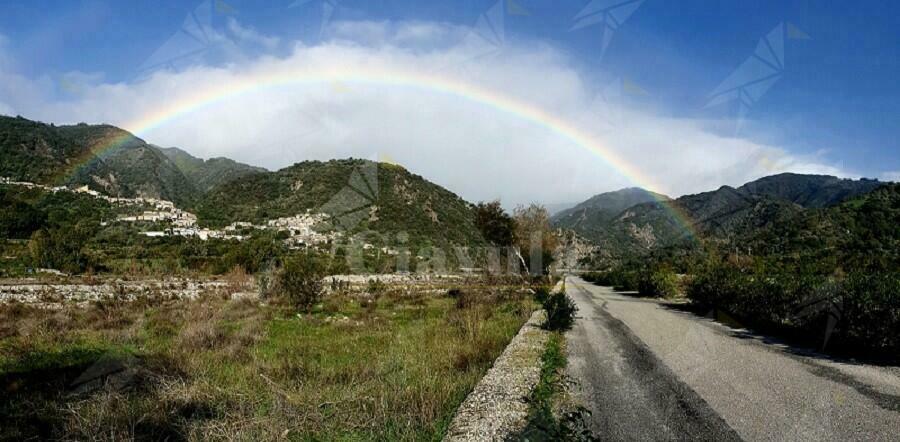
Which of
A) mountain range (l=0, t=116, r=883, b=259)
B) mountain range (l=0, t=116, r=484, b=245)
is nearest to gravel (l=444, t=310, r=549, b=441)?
mountain range (l=0, t=116, r=484, b=245)

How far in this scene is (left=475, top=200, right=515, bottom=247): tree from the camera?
50.3 metres

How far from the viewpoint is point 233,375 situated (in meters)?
8.66

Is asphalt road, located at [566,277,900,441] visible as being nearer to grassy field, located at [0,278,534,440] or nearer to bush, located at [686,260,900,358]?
bush, located at [686,260,900,358]

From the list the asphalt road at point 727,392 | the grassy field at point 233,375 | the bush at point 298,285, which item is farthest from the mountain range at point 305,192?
the asphalt road at point 727,392

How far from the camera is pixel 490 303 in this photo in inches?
930

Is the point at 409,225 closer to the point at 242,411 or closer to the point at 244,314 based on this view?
the point at 244,314

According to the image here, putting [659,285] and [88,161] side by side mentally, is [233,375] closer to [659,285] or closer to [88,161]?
[659,285]

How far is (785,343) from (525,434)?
10.5m

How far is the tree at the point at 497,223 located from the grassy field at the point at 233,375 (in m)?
33.7

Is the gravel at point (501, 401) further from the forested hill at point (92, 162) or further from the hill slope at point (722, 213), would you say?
the forested hill at point (92, 162)

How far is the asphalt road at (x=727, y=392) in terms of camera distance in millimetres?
5656

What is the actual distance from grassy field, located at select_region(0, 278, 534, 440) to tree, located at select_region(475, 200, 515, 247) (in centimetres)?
3368

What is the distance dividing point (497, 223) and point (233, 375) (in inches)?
1683

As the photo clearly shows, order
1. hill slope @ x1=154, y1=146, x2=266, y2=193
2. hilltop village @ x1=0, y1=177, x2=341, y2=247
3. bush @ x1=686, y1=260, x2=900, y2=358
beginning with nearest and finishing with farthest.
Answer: bush @ x1=686, y1=260, x2=900, y2=358 → hilltop village @ x1=0, y1=177, x2=341, y2=247 → hill slope @ x1=154, y1=146, x2=266, y2=193
